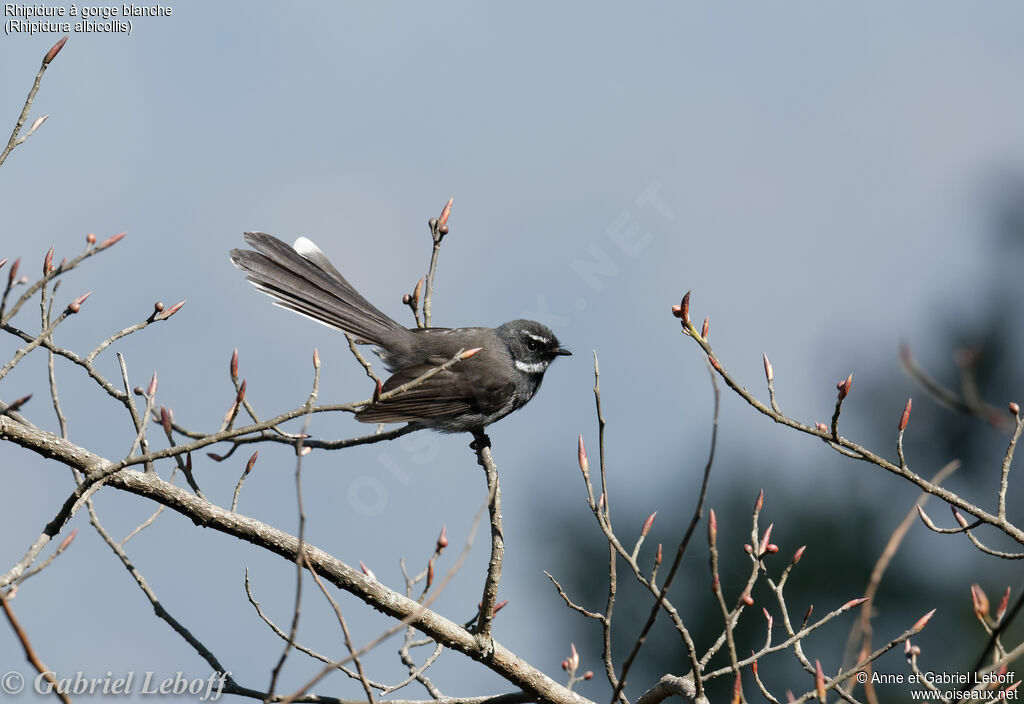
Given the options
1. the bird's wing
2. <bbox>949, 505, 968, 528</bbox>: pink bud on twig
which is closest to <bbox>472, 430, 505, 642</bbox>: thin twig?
the bird's wing

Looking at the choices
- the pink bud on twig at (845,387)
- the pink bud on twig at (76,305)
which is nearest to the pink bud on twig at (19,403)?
the pink bud on twig at (76,305)

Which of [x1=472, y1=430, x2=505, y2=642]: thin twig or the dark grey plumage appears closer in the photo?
[x1=472, y1=430, x2=505, y2=642]: thin twig

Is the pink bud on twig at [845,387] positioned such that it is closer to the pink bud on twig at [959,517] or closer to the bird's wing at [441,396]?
the pink bud on twig at [959,517]

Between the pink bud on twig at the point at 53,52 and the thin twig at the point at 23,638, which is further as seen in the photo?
the pink bud on twig at the point at 53,52

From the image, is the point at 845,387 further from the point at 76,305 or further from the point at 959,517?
the point at 76,305

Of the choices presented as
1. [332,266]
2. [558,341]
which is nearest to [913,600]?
[558,341]

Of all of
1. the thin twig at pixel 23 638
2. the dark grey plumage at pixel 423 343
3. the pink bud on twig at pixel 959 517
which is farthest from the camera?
the dark grey plumage at pixel 423 343

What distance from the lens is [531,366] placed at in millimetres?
7906

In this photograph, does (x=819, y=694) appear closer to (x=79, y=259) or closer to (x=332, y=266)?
(x=79, y=259)

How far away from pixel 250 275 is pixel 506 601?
294cm

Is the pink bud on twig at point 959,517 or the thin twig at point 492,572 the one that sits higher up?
the thin twig at point 492,572

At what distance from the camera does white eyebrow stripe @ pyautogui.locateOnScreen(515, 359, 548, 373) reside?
7.86m

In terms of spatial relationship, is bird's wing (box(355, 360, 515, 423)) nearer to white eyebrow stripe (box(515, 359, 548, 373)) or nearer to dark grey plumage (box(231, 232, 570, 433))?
dark grey plumage (box(231, 232, 570, 433))

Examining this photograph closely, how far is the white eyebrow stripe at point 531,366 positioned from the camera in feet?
25.8
